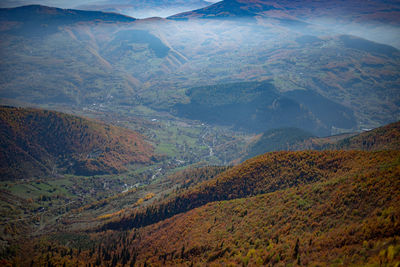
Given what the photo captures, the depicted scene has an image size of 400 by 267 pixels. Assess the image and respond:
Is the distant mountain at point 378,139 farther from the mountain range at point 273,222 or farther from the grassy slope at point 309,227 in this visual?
the grassy slope at point 309,227

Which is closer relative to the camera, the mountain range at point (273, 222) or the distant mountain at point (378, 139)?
the mountain range at point (273, 222)

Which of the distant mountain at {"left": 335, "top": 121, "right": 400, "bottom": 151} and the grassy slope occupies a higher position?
the grassy slope

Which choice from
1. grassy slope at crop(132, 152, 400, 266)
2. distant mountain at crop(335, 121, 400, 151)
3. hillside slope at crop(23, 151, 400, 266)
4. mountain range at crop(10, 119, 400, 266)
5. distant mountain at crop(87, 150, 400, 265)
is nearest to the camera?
grassy slope at crop(132, 152, 400, 266)

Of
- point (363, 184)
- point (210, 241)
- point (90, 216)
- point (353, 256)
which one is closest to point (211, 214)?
point (210, 241)

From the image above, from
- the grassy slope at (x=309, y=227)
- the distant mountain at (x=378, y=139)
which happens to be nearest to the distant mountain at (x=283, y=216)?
the grassy slope at (x=309, y=227)

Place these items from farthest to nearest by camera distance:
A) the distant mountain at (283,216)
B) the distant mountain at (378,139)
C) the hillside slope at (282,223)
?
1. the distant mountain at (378,139)
2. the distant mountain at (283,216)
3. the hillside slope at (282,223)

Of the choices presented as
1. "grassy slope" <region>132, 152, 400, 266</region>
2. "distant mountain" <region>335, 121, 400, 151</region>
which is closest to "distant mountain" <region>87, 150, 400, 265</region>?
"grassy slope" <region>132, 152, 400, 266</region>

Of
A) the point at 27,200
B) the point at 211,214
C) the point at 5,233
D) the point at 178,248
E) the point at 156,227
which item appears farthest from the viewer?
the point at 27,200

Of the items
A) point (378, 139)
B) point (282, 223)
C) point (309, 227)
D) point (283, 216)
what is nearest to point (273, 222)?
point (283, 216)

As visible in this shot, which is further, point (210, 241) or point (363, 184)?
point (210, 241)

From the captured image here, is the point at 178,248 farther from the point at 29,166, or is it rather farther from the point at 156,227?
the point at 29,166

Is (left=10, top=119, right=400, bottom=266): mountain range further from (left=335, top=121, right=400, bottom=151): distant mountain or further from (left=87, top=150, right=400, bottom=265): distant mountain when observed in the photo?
(left=335, top=121, right=400, bottom=151): distant mountain
